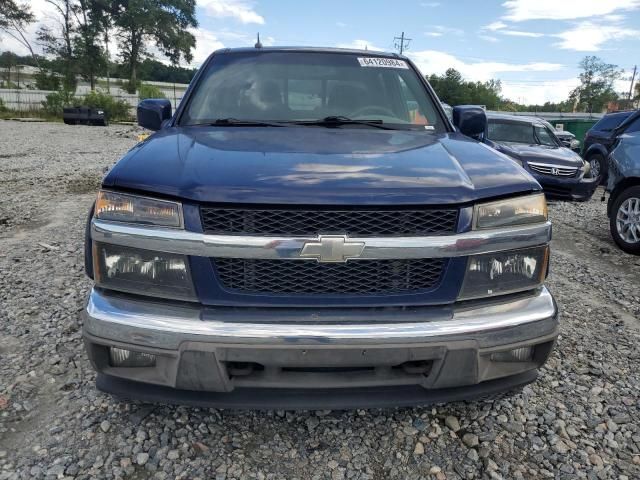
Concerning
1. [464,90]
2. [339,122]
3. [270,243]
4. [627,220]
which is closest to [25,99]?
[627,220]

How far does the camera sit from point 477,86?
258 feet

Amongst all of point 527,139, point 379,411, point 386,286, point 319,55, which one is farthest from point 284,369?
point 527,139

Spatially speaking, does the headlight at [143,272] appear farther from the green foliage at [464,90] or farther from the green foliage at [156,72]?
the green foliage at [464,90]

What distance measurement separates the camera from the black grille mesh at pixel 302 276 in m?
1.90

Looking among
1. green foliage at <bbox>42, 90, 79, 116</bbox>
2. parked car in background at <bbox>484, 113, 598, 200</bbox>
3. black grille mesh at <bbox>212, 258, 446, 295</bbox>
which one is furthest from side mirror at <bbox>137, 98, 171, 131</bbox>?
green foliage at <bbox>42, 90, 79, 116</bbox>

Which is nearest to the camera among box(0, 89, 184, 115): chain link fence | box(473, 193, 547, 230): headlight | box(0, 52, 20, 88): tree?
box(473, 193, 547, 230): headlight

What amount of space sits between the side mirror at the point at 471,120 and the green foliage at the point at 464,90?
60178 millimetres

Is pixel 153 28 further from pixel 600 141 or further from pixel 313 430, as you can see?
pixel 313 430

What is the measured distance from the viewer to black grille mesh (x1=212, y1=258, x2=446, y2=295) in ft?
6.22

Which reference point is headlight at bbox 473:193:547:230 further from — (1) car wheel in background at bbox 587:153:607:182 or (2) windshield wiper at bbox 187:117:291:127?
(1) car wheel in background at bbox 587:153:607:182

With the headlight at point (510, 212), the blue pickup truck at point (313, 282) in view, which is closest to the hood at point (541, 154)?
the headlight at point (510, 212)

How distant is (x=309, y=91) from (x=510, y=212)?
161 cm

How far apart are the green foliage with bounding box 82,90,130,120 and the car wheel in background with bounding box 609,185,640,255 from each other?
122 ft

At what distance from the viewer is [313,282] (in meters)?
1.91
